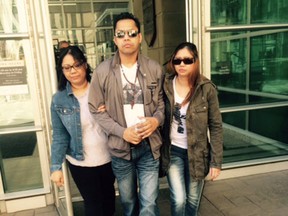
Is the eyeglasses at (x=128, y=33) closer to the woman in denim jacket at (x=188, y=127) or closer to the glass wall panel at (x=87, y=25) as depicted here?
the woman in denim jacket at (x=188, y=127)

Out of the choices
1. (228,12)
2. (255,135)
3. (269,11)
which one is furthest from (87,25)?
(255,135)

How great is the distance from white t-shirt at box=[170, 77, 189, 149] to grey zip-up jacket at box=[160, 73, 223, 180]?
0.04 metres

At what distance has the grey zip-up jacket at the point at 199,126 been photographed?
2.05 metres

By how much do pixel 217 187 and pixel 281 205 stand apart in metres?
0.75

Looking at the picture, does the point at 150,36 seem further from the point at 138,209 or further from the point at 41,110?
the point at 138,209

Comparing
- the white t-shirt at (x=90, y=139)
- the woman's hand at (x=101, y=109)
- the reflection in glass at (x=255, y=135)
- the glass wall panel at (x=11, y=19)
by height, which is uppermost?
the glass wall panel at (x=11, y=19)

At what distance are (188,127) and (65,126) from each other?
924 millimetres

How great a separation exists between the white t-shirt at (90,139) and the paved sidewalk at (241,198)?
120cm

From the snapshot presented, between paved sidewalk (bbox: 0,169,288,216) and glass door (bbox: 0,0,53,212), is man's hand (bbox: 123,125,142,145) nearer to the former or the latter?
glass door (bbox: 0,0,53,212)

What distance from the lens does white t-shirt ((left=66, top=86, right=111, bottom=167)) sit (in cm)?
209

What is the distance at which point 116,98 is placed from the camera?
77.5 inches

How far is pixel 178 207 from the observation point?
2205mm

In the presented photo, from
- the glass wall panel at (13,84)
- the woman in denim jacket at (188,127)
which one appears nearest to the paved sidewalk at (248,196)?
the woman in denim jacket at (188,127)

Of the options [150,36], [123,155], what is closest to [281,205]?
[123,155]
